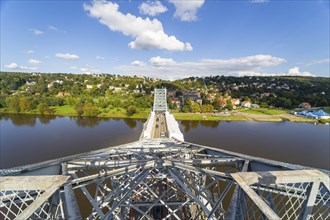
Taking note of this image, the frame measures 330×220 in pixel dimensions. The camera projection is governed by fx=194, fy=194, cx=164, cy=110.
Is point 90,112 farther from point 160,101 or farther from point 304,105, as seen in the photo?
point 304,105

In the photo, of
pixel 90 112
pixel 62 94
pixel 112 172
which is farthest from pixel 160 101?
pixel 62 94

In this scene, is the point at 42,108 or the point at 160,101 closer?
the point at 160,101

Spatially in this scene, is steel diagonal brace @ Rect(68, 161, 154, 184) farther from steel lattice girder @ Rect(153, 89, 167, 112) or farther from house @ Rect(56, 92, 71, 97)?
house @ Rect(56, 92, 71, 97)

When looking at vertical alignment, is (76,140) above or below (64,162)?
below

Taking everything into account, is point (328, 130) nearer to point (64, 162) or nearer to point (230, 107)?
point (230, 107)

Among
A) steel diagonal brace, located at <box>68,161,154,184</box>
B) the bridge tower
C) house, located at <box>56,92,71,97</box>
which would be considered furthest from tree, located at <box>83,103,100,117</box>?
steel diagonal brace, located at <box>68,161,154,184</box>

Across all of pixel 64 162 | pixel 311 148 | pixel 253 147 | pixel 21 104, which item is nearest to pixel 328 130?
pixel 311 148

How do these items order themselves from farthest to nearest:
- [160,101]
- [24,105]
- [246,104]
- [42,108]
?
[246,104], [24,105], [42,108], [160,101]

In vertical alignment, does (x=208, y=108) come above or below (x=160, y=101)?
below

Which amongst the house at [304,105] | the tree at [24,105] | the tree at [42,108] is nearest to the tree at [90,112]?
the tree at [42,108]
